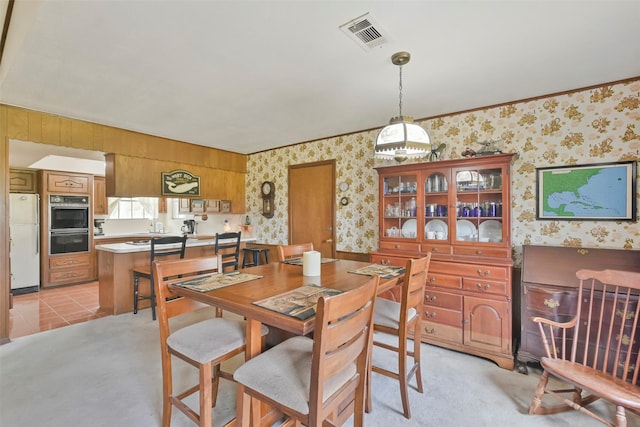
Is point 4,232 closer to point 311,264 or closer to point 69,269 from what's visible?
point 69,269

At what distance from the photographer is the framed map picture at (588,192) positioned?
2.42m

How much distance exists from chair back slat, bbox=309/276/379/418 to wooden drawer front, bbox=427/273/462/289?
1.67 metres

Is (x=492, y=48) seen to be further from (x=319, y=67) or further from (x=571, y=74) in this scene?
(x=319, y=67)

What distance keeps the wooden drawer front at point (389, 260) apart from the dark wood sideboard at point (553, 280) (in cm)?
104

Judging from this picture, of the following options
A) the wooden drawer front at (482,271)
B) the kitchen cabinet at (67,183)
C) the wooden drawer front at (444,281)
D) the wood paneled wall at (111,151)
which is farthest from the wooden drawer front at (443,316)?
the kitchen cabinet at (67,183)

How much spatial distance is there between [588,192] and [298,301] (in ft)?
8.95

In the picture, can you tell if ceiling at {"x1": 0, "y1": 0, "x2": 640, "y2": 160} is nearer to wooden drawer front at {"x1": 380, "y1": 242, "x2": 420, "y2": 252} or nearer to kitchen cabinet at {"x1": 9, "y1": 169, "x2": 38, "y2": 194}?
wooden drawer front at {"x1": 380, "y1": 242, "x2": 420, "y2": 252}

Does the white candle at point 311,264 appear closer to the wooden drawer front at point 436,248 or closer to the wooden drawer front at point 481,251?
the wooden drawer front at point 436,248

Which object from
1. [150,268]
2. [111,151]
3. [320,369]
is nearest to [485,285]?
[320,369]

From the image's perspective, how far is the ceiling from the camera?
5.32 feet

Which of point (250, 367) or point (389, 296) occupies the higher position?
point (250, 367)

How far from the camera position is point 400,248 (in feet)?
10.6

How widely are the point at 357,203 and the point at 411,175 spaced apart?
0.90 m

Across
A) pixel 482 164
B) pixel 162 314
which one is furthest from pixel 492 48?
pixel 162 314
